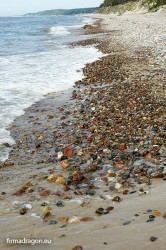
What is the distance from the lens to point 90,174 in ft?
21.4

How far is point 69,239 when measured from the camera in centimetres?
422

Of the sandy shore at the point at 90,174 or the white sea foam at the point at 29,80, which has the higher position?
the white sea foam at the point at 29,80

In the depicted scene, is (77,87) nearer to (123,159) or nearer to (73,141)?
(73,141)

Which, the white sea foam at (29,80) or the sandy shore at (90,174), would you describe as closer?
the sandy shore at (90,174)

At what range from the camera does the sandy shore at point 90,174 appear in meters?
4.38

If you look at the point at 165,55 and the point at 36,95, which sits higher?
the point at 165,55

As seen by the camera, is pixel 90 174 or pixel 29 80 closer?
pixel 90 174

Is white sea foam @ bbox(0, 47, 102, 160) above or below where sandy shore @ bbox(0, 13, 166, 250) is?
above

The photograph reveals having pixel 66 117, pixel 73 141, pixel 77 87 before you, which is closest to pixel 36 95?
pixel 77 87

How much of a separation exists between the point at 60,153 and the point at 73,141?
85 centimetres

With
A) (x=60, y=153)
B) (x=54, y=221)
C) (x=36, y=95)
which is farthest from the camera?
(x=36, y=95)

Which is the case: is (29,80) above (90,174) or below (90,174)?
above

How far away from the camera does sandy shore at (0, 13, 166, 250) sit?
438 cm

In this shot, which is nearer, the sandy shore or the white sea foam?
the sandy shore
